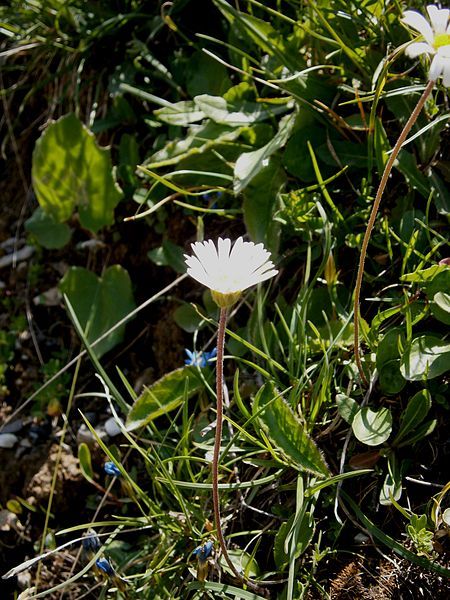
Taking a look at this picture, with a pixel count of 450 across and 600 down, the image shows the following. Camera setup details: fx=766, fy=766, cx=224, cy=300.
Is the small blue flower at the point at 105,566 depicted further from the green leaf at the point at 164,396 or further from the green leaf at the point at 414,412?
the green leaf at the point at 414,412

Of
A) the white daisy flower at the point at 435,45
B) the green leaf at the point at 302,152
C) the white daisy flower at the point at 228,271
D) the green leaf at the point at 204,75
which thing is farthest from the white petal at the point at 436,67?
the green leaf at the point at 204,75

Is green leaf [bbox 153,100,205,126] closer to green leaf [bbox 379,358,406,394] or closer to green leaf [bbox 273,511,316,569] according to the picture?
green leaf [bbox 379,358,406,394]

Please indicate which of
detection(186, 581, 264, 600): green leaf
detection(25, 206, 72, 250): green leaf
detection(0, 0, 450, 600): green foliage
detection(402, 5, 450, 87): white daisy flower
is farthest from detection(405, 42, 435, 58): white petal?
detection(25, 206, 72, 250): green leaf

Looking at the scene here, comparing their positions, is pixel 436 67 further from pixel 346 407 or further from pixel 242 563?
pixel 242 563

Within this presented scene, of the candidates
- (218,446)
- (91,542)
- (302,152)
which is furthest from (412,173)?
(91,542)

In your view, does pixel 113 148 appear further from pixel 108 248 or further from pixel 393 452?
pixel 393 452
